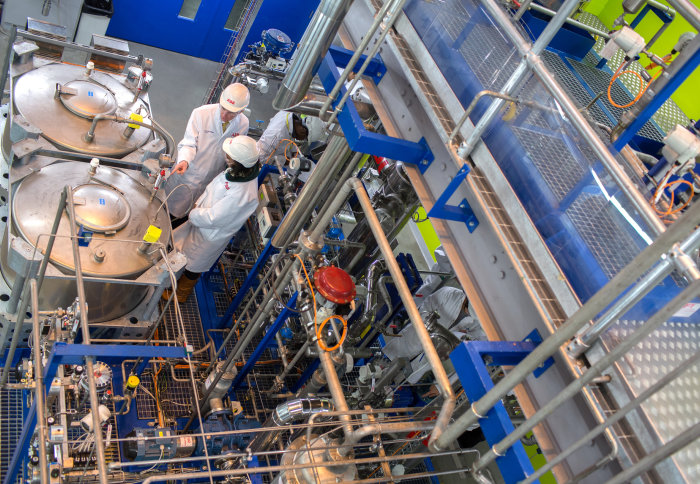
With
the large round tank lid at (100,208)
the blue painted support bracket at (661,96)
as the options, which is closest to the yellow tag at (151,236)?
the large round tank lid at (100,208)

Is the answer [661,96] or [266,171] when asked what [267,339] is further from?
[661,96]

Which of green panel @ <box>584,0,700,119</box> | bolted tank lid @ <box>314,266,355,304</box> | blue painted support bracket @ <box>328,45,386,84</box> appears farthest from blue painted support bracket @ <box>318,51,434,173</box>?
green panel @ <box>584,0,700,119</box>

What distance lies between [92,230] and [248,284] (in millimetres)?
1649

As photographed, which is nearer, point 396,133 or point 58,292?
point 396,133

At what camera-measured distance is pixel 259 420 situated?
4898 millimetres

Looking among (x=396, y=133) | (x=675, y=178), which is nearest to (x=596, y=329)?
(x=675, y=178)

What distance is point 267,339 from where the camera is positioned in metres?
4.53

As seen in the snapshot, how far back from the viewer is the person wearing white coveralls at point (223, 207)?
454cm

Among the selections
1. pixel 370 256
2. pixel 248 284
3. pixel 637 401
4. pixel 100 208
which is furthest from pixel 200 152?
pixel 637 401

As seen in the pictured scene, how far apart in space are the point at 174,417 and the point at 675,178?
3859 mm

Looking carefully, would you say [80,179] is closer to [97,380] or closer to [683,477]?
[97,380]

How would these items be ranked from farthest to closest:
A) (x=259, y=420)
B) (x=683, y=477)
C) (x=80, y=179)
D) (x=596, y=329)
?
(x=259, y=420)
(x=80, y=179)
(x=596, y=329)
(x=683, y=477)

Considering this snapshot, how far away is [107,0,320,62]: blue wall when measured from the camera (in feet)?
25.4

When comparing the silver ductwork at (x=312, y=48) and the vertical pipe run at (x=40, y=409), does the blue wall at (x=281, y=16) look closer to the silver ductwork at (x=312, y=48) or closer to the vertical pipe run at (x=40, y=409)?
the silver ductwork at (x=312, y=48)
